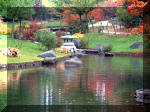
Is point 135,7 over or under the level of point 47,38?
over

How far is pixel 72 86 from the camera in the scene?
99.2 ft

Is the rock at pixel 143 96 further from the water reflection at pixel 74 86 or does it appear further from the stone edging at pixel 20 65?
the stone edging at pixel 20 65

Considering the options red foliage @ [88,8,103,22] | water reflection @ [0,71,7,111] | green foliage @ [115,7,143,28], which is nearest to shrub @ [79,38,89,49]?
green foliage @ [115,7,143,28]

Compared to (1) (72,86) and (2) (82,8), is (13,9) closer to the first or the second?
(2) (82,8)

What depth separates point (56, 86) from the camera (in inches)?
1191

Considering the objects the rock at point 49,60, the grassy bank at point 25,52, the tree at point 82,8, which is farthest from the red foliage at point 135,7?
the tree at point 82,8

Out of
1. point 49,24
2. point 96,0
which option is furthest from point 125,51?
point 49,24

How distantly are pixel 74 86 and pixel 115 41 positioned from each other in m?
44.3

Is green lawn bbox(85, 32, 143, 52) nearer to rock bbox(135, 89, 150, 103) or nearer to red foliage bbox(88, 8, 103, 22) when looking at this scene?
red foliage bbox(88, 8, 103, 22)

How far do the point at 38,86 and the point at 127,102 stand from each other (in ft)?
27.8

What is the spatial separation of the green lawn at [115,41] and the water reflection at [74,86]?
24812 mm

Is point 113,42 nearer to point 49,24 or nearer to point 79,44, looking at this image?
point 79,44

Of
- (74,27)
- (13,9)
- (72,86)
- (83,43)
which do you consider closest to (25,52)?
(13,9)

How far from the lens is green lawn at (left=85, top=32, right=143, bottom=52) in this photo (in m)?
68.5
